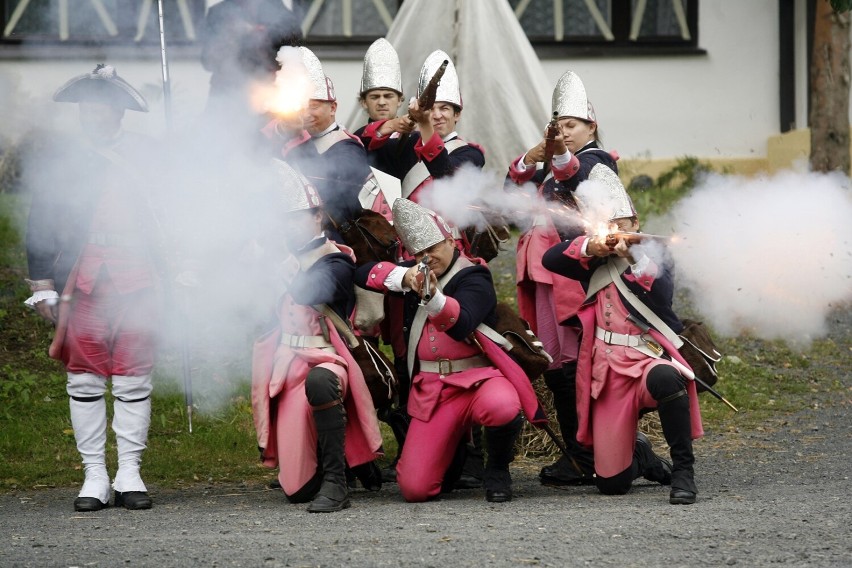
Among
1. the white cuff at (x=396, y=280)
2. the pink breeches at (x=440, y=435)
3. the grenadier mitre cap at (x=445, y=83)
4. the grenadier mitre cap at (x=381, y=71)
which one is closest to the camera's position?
the white cuff at (x=396, y=280)

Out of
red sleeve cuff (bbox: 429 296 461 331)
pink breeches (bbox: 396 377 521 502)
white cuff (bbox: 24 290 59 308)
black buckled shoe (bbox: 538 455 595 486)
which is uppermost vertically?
white cuff (bbox: 24 290 59 308)

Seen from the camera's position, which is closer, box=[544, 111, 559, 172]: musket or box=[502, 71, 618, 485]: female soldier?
box=[544, 111, 559, 172]: musket

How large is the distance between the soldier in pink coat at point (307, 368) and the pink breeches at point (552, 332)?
3.61 ft

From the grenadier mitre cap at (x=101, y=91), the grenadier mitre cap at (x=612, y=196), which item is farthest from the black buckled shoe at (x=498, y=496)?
the grenadier mitre cap at (x=101, y=91)

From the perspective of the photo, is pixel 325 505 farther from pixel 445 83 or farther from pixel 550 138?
pixel 445 83

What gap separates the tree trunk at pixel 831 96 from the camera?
1155 cm

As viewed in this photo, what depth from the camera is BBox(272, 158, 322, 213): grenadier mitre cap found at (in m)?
6.12

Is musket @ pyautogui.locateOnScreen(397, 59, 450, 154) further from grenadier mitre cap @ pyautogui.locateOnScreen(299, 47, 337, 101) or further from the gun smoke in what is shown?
the gun smoke

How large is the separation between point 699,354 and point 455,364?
46.6 inches

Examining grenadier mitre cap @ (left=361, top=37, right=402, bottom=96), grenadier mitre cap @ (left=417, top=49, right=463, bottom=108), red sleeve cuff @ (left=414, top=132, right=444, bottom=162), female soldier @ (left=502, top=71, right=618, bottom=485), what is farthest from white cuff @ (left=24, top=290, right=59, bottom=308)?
female soldier @ (left=502, top=71, right=618, bottom=485)

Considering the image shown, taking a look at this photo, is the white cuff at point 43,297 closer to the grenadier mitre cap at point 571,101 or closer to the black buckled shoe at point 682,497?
the grenadier mitre cap at point 571,101

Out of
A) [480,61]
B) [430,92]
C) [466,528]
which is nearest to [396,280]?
[430,92]

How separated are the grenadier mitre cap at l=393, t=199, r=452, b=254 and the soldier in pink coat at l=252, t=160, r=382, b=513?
303 millimetres

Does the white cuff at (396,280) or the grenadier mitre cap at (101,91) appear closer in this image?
the white cuff at (396,280)
